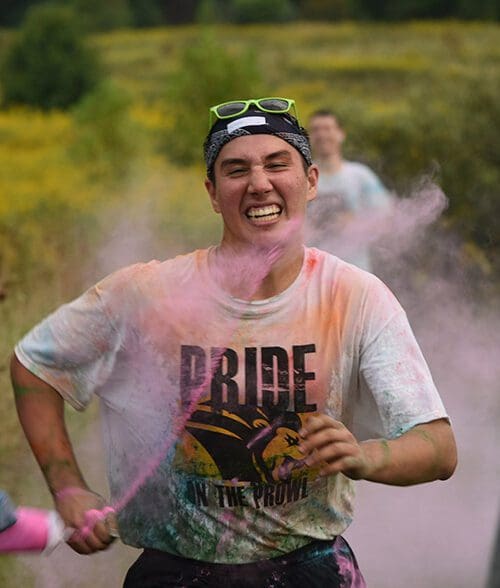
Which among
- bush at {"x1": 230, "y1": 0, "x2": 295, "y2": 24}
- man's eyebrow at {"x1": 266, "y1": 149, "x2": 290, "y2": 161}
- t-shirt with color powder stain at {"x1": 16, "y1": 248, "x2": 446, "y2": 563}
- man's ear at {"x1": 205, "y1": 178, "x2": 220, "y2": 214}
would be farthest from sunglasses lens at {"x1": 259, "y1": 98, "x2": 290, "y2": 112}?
bush at {"x1": 230, "y1": 0, "x2": 295, "y2": 24}

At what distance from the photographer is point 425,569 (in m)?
4.69

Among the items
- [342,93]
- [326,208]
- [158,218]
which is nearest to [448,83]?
[342,93]

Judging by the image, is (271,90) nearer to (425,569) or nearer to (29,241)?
(29,241)

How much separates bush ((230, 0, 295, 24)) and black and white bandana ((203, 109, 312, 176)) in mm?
11992

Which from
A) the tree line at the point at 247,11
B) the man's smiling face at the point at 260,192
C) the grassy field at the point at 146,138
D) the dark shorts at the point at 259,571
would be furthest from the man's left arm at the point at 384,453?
the tree line at the point at 247,11

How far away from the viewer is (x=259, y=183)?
9.09ft

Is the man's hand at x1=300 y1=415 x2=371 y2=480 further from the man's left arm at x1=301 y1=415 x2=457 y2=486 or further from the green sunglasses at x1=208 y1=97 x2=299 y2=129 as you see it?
the green sunglasses at x1=208 y1=97 x2=299 y2=129

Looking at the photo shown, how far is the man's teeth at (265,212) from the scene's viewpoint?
2.80m

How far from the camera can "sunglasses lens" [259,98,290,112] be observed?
2.88 m

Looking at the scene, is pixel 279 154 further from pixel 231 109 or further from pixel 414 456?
pixel 414 456

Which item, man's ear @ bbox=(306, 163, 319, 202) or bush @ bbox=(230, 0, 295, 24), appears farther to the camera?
bush @ bbox=(230, 0, 295, 24)

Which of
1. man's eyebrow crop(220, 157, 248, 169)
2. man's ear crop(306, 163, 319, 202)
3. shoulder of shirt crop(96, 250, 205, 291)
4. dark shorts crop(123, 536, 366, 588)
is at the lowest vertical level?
dark shorts crop(123, 536, 366, 588)

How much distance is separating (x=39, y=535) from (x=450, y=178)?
8392mm

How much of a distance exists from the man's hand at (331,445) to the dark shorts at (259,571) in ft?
1.47
